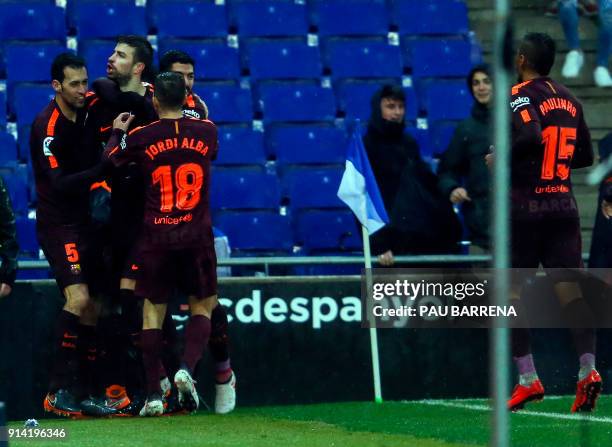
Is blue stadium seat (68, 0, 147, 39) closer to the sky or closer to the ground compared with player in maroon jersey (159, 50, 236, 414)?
closer to the sky

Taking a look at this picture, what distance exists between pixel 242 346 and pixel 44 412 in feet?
4.55

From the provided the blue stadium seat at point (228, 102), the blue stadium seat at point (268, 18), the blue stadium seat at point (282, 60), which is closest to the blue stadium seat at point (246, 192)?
the blue stadium seat at point (228, 102)

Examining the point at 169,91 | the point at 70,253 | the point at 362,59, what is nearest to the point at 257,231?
the point at 362,59

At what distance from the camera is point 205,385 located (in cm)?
964

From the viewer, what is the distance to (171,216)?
26.7 ft

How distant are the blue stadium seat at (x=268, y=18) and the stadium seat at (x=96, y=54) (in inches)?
49.9

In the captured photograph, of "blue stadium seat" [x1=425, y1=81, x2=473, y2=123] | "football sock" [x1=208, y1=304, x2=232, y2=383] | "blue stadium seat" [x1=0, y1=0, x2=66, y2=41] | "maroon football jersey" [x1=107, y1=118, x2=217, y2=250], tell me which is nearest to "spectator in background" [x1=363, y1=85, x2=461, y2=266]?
"blue stadium seat" [x1=425, y1=81, x2=473, y2=123]

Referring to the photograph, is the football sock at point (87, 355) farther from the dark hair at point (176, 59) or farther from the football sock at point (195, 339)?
the dark hair at point (176, 59)

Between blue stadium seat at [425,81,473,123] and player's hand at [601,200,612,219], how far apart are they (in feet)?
9.26

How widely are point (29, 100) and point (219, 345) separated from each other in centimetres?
370

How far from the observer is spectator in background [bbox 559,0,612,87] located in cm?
1269

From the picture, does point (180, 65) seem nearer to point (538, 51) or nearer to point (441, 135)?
point (538, 51)

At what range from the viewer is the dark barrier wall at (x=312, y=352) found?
30.5 ft

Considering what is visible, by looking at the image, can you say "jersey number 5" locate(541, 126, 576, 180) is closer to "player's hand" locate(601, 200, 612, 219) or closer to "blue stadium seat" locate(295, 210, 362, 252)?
"player's hand" locate(601, 200, 612, 219)
